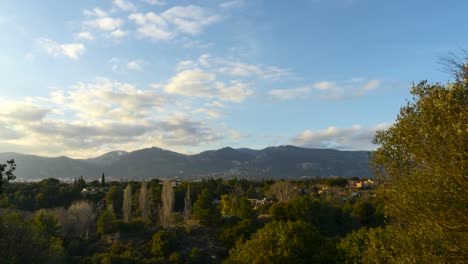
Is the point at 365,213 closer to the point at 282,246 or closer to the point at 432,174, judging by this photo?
the point at 282,246

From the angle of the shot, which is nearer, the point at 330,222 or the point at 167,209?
the point at 330,222

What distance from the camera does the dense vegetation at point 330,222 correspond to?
1259 cm

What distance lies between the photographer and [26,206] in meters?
71.5

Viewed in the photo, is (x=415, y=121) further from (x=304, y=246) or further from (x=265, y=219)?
(x=265, y=219)

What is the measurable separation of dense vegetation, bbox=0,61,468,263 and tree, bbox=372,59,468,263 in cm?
4

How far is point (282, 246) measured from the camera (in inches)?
995

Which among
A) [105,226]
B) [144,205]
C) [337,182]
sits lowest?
[105,226]

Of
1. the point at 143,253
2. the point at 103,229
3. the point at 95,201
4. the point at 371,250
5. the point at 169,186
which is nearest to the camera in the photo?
the point at 371,250

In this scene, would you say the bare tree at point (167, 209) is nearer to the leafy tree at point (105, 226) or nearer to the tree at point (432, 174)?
the leafy tree at point (105, 226)

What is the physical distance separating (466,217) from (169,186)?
60.8m

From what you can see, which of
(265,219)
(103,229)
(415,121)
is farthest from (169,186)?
(415,121)

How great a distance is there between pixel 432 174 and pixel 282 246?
14681 millimetres

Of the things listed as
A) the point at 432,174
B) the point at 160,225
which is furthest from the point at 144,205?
the point at 432,174

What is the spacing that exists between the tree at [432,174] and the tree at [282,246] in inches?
401
